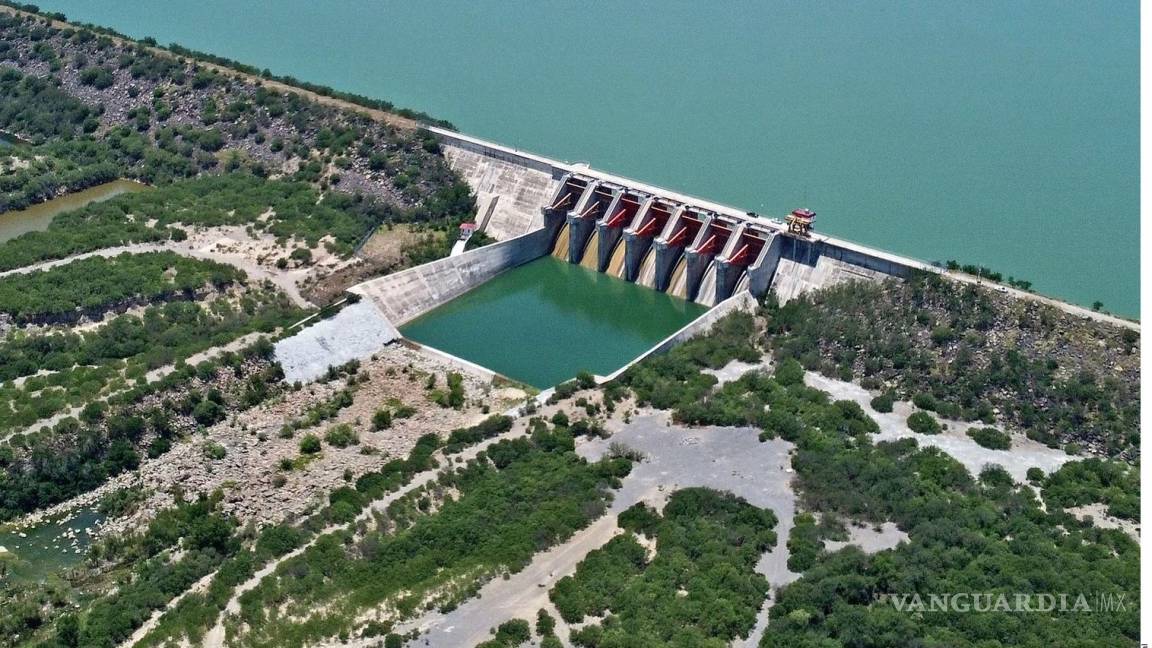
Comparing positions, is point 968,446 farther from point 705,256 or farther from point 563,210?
point 563,210

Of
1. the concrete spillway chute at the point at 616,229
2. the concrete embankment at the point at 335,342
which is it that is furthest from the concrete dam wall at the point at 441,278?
the concrete spillway chute at the point at 616,229

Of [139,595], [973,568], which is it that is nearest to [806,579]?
[973,568]

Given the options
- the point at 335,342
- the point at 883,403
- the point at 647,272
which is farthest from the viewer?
the point at 647,272

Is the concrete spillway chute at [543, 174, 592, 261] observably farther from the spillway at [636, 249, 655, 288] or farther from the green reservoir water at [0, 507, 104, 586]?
the green reservoir water at [0, 507, 104, 586]

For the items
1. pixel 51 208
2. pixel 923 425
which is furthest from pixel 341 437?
pixel 51 208

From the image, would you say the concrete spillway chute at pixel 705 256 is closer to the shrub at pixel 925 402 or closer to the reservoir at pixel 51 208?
the shrub at pixel 925 402

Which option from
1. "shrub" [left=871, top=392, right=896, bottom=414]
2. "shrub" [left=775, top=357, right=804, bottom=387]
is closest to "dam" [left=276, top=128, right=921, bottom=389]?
"shrub" [left=775, top=357, right=804, bottom=387]

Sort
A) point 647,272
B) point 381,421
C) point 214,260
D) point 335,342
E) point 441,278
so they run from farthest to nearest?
point 647,272
point 441,278
point 214,260
point 335,342
point 381,421

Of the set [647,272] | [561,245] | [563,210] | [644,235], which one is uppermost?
[644,235]

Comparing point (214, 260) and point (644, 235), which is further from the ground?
point (644, 235)
